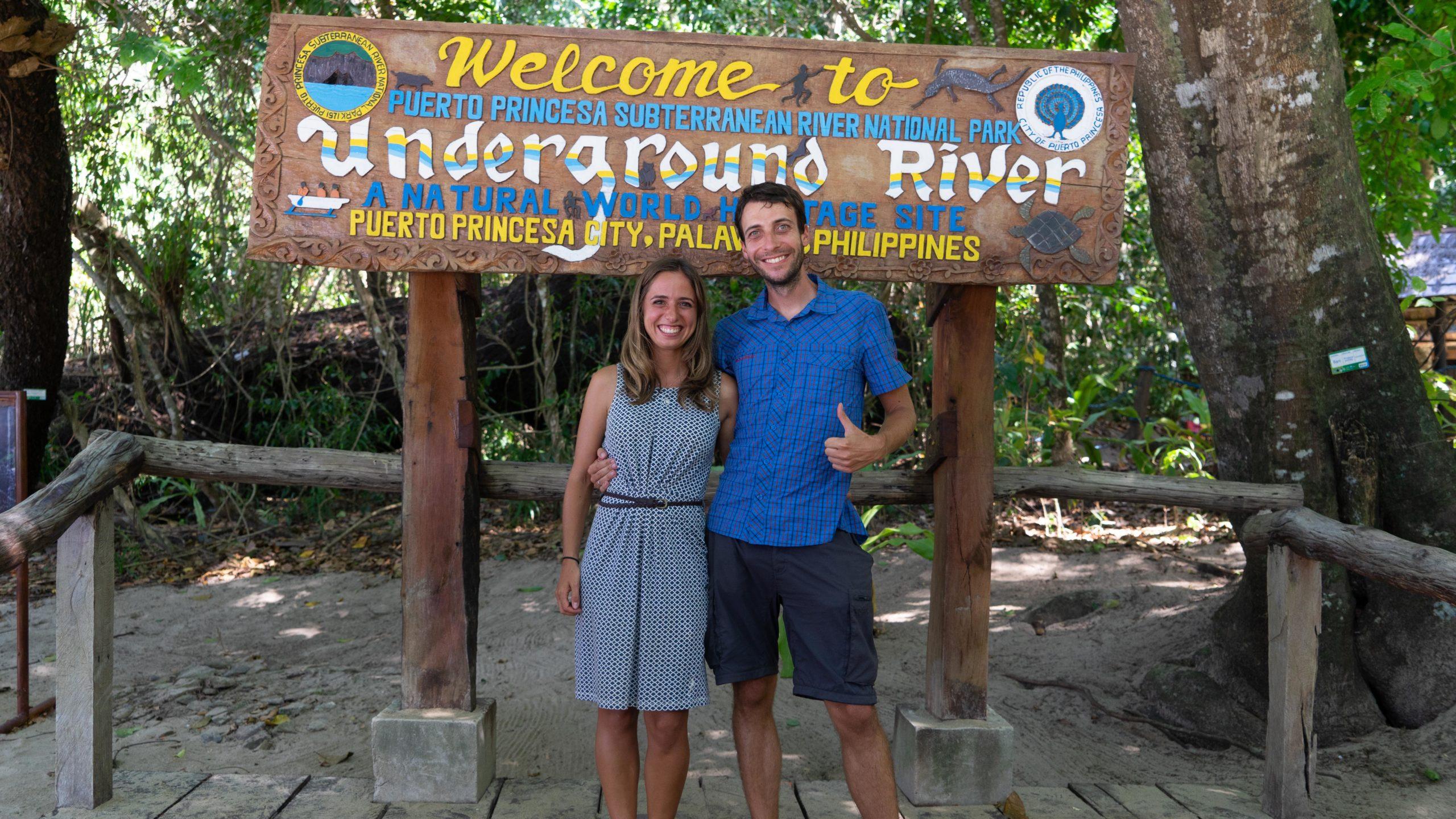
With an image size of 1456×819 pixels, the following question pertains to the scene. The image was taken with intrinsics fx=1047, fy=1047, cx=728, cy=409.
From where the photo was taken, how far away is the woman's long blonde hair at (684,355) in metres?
2.75

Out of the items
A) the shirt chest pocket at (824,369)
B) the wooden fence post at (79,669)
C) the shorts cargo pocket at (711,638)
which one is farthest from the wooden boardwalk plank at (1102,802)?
the wooden fence post at (79,669)

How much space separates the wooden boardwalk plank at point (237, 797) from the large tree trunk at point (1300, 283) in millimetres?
3501

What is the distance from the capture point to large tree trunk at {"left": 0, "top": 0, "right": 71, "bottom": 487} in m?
5.10

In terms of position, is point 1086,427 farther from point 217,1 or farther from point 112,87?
point 112,87

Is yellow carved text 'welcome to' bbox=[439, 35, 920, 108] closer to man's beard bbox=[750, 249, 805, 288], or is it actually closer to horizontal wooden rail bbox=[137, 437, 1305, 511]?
man's beard bbox=[750, 249, 805, 288]

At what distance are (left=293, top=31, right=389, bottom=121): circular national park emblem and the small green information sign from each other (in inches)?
128

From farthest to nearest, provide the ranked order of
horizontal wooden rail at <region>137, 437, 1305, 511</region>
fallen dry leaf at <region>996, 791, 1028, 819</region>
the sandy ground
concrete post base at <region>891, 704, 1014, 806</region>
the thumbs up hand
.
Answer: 1. the sandy ground
2. horizontal wooden rail at <region>137, 437, 1305, 511</region>
3. concrete post base at <region>891, 704, 1014, 806</region>
4. fallen dry leaf at <region>996, 791, 1028, 819</region>
5. the thumbs up hand

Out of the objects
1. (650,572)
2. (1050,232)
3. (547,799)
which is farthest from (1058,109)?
(547,799)

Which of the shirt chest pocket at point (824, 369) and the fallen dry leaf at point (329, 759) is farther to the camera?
the fallen dry leaf at point (329, 759)

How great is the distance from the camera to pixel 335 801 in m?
3.13

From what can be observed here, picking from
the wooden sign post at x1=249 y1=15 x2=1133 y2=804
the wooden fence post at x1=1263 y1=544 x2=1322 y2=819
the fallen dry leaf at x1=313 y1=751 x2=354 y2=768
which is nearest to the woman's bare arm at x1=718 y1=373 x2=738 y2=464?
the wooden sign post at x1=249 y1=15 x2=1133 y2=804

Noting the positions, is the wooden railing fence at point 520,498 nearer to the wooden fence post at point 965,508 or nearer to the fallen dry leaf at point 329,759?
the wooden fence post at point 965,508

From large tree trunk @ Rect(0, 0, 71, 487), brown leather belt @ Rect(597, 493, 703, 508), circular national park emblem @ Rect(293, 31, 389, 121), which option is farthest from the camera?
large tree trunk @ Rect(0, 0, 71, 487)

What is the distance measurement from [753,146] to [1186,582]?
4051mm
